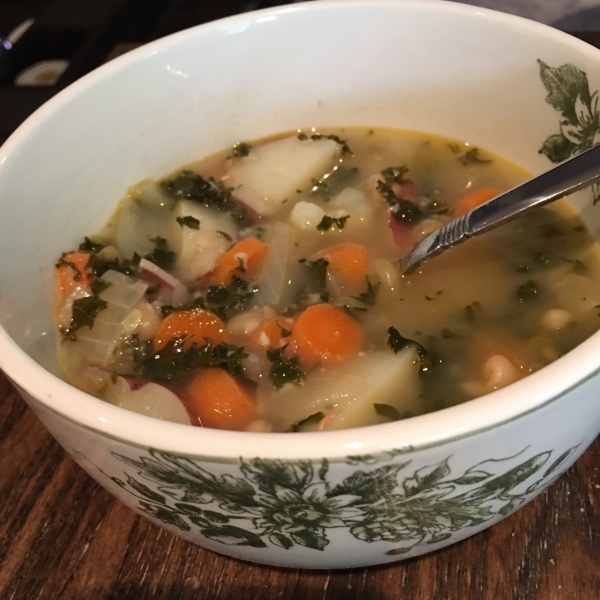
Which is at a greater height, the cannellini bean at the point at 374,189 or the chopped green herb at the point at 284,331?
the chopped green herb at the point at 284,331

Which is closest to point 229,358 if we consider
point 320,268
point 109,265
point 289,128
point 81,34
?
point 320,268

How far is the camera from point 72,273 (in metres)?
1.39

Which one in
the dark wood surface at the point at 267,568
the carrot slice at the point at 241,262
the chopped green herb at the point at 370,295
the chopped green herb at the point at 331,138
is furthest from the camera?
the chopped green herb at the point at 331,138

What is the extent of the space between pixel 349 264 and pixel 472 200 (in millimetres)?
352

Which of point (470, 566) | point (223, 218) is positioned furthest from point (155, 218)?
point (470, 566)

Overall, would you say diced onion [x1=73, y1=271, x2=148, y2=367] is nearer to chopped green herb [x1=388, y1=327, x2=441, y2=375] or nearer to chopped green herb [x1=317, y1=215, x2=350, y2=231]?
chopped green herb [x1=317, y1=215, x2=350, y2=231]

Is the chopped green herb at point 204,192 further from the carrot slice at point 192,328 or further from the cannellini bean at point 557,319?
the cannellini bean at point 557,319

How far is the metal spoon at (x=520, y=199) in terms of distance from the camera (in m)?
1.07

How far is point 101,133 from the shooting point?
58.4 inches

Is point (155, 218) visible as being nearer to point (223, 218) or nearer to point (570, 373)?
point (223, 218)

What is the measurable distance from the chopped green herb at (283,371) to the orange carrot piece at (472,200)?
22.7 inches

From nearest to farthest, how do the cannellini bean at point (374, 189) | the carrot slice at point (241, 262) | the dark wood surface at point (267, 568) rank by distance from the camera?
the dark wood surface at point (267, 568), the carrot slice at point (241, 262), the cannellini bean at point (374, 189)

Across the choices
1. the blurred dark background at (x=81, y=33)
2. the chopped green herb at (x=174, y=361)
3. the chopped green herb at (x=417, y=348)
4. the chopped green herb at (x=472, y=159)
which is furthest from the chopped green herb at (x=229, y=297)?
the blurred dark background at (x=81, y=33)

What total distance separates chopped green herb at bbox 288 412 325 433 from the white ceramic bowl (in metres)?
0.21
